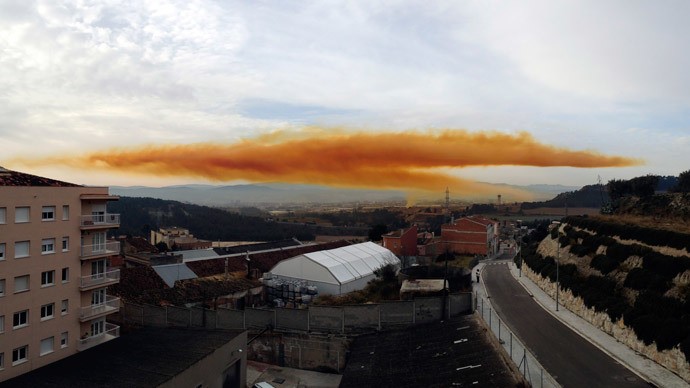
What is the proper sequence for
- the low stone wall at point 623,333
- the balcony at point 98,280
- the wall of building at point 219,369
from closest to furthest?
1. the low stone wall at point 623,333
2. the wall of building at point 219,369
3. the balcony at point 98,280

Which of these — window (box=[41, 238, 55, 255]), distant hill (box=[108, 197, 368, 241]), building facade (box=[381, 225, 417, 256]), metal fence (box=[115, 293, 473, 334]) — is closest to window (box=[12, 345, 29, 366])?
window (box=[41, 238, 55, 255])

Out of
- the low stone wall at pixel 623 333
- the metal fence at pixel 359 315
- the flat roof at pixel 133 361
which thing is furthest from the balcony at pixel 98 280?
the low stone wall at pixel 623 333

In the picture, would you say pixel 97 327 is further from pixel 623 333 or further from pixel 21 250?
pixel 623 333

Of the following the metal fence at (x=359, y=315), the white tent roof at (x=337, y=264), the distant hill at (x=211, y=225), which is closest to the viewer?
the metal fence at (x=359, y=315)

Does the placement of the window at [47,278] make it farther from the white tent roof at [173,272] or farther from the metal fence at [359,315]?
the white tent roof at [173,272]

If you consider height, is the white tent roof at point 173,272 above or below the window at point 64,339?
above

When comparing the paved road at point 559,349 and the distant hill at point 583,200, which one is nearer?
the paved road at point 559,349

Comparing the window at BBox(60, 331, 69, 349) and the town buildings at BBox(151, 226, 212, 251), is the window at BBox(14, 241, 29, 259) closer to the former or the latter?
the window at BBox(60, 331, 69, 349)
